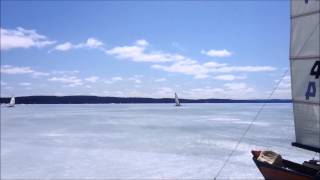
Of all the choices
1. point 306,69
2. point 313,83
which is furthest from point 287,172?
point 306,69

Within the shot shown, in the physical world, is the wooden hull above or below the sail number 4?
below

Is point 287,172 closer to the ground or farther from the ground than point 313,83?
closer to the ground

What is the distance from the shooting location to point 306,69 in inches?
556

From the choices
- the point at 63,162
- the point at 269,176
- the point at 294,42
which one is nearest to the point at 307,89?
the point at 294,42

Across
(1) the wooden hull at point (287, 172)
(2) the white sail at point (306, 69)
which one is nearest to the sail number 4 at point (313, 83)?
(2) the white sail at point (306, 69)

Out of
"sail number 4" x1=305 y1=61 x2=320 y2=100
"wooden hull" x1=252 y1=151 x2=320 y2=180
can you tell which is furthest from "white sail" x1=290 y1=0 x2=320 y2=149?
"wooden hull" x1=252 y1=151 x2=320 y2=180

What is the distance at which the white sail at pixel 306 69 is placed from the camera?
44.9 ft

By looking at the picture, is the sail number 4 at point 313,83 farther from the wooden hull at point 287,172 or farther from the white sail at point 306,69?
the wooden hull at point 287,172

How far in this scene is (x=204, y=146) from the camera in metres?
34.8

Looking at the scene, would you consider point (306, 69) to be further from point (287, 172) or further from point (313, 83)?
point (287, 172)

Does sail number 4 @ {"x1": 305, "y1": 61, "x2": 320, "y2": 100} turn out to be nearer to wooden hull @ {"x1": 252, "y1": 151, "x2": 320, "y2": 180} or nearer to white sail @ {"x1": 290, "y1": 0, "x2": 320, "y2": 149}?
white sail @ {"x1": 290, "y1": 0, "x2": 320, "y2": 149}

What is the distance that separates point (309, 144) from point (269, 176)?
2.16 meters

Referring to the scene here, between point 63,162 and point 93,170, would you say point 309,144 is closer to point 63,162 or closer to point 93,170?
point 93,170

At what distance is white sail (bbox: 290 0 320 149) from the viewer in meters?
13.7
